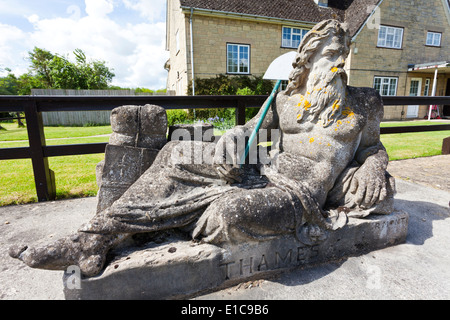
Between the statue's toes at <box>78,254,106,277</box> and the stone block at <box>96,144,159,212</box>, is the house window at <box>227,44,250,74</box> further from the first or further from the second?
the statue's toes at <box>78,254,106,277</box>

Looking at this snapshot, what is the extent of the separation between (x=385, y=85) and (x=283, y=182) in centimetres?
1772

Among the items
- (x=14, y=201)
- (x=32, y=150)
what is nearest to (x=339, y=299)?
(x=32, y=150)

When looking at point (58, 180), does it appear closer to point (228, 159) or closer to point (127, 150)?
point (127, 150)

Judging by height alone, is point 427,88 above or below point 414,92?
above

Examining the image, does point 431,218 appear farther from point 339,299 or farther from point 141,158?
point 141,158

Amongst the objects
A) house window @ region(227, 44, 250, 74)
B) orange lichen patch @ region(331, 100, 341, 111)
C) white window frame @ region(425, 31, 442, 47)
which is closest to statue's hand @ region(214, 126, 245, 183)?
orange lichen patch @ region(331, 100, 341, 111)

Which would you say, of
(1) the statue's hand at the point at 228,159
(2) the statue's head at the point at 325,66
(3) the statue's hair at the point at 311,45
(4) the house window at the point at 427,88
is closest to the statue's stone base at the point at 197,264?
(1) the statue's hand at the point at 228,159

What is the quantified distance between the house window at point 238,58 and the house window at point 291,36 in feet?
7.24

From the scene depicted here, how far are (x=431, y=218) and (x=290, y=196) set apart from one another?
2152 millimetres

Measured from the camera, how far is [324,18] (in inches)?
562

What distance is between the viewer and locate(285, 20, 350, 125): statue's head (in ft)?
6.69

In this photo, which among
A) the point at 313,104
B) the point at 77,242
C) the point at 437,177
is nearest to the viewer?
the point at 77,242

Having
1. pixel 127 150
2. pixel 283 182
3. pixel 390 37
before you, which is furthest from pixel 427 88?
pixel 127 150

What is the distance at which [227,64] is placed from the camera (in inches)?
521
